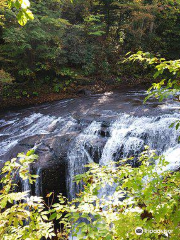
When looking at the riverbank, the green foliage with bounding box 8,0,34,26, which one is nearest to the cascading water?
the riverbank

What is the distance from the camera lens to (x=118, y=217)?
2.08m

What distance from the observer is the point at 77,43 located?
48.4ft

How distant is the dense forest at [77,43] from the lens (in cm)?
1198

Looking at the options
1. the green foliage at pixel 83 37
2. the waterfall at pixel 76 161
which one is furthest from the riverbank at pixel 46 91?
the waterfall at pixel 76 161

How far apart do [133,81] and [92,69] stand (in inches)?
131

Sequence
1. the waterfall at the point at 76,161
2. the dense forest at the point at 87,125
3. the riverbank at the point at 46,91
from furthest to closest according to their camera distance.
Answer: the riverbank at the point at 46,91, the waterfall at the point at 76,161, the dense forest at the point at 87,125

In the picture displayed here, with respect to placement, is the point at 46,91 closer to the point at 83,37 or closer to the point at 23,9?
the point at 83,37

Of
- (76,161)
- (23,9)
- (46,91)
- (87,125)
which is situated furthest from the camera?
(46,91)

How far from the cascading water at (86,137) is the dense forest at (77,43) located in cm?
384

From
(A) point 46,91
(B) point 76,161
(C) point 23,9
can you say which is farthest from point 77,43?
(C) point 23,9

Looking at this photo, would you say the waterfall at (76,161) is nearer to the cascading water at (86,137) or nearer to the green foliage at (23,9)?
the cascading water at (86,137)

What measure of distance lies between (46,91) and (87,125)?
6.70 m

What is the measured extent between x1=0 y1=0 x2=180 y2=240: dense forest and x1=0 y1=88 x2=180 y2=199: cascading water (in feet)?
0.12

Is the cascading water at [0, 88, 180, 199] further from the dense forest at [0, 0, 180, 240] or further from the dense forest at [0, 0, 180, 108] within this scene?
the dense forest at [0, 0, 180, 108]
